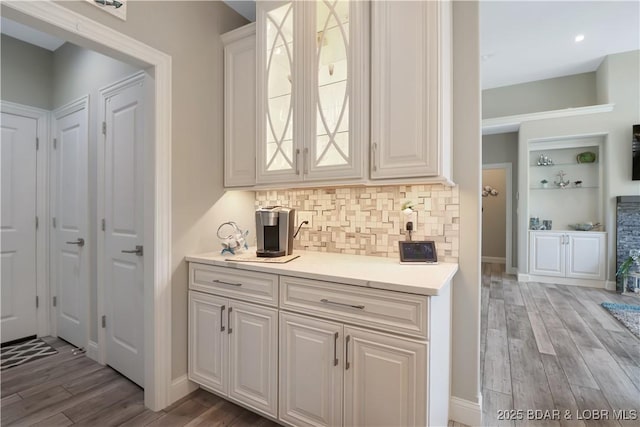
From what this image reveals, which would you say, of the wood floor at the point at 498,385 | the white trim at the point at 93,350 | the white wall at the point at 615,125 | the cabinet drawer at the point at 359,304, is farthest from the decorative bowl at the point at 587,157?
the white trim at the point at 93,350

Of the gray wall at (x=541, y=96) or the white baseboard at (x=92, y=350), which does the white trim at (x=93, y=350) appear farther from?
the gray wall at (x=541, y=96)

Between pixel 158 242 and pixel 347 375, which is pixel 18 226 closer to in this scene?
pixel 158 242

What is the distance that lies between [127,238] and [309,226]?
136 centimetres

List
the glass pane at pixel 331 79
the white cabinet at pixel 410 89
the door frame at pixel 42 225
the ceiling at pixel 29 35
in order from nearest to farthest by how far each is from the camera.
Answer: the white cabinet at pixel 410 89 < the glass pane at pixel 331 79 < the ceiling at pixel 29 35 < the door frame at pixel 42 225

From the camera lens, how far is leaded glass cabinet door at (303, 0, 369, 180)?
1.70 metres

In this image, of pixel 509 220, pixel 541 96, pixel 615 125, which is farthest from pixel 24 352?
pixel 541 96

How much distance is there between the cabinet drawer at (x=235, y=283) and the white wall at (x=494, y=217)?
23.0ft

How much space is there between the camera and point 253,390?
172 cm

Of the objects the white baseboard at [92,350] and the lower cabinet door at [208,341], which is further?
the white baseboard at [92,350]

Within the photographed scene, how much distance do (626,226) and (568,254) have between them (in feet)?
2.72

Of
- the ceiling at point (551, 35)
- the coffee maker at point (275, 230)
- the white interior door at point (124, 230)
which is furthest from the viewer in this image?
the ceiling at point (551, 35)

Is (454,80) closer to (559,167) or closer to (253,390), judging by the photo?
(253,390)

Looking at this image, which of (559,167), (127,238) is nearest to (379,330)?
(127,238)

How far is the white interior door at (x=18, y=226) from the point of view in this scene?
277 cm
